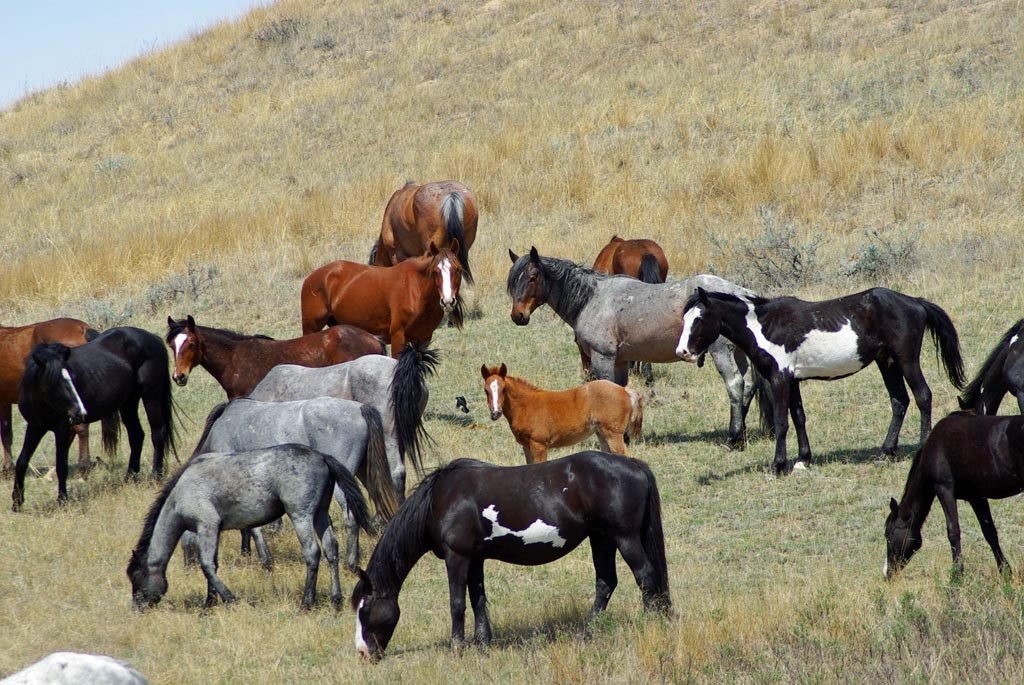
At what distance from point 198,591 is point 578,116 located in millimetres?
18271

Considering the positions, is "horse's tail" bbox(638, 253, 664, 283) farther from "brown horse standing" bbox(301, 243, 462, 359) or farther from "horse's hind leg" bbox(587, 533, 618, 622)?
"horse's hind leg" bbox(587, 533, 618, 622)

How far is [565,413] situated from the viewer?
10.5 metres

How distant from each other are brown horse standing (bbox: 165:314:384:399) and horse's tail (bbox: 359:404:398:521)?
2.21 meters

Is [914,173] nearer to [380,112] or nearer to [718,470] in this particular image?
[718,470]

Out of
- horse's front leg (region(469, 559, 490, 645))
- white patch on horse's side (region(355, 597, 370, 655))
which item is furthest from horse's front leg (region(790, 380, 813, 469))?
white patch on horse's side (region(355, 597, 370, 655))

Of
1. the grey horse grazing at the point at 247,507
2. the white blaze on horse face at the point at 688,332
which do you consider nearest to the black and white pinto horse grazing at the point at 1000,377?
the white blaze on horse face at the point at 688,332

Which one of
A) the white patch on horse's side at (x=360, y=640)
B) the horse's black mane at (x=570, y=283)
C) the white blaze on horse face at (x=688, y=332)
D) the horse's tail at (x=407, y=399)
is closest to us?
the white patch on horse's side at (x=360, y=640)

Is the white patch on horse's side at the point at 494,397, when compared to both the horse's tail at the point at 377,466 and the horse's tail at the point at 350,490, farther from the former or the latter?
the horse's tail at the point at 350,490

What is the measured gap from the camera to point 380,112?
30.1 m

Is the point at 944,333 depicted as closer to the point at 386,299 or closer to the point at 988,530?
the point at 988,530

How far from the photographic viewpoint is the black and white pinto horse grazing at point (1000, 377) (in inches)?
375

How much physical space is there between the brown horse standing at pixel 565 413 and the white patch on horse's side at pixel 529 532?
135 inches

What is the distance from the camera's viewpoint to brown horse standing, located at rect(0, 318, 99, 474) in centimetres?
1288

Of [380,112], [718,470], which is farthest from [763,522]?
[380,112]
